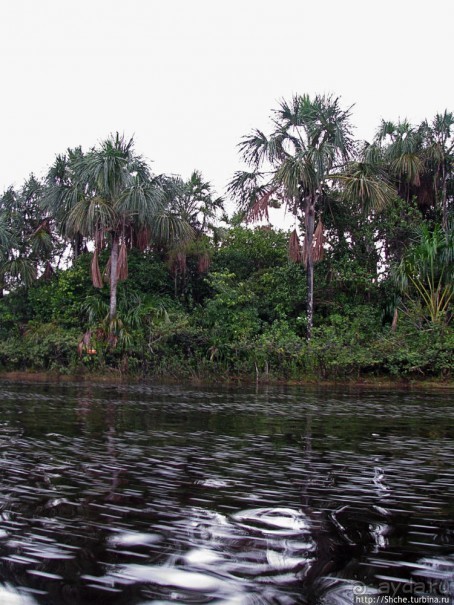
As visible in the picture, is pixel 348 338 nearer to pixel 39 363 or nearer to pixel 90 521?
pixel 39 363

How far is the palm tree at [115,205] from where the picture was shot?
81.4ft

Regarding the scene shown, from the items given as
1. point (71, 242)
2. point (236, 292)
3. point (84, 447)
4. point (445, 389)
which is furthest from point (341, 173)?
point (84, 447)

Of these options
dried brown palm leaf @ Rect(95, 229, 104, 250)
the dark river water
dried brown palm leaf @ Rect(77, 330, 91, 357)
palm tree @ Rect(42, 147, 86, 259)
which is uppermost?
palm tree @ Rect(42, 147, 86, 259)

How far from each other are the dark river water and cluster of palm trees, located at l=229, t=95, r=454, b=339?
1553 cm

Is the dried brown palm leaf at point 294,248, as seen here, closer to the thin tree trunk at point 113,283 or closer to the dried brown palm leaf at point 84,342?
the thin tree trunk at point 113,283

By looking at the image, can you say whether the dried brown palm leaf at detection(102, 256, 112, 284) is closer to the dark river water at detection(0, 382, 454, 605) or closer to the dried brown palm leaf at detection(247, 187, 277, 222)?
the dried brown palm leaf at detection(247, 187, 277, 222)

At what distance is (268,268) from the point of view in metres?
28.5

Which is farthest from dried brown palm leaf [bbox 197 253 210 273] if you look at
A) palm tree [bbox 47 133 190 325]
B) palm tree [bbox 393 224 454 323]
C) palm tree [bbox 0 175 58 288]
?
palm tree [bbox 393 224 454 323]

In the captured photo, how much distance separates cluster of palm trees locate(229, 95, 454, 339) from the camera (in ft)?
77.5

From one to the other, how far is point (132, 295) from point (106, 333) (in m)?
2.96

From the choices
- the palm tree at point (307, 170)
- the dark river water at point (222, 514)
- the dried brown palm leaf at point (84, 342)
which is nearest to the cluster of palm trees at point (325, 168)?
the palm tree at point (307, 170)

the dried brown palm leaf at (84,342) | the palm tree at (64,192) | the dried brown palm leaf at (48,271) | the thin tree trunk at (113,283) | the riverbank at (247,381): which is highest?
the palm tree at (64,192)

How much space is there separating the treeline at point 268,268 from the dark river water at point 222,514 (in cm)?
1431

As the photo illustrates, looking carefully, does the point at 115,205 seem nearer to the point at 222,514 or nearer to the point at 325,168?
the point at 325,168
